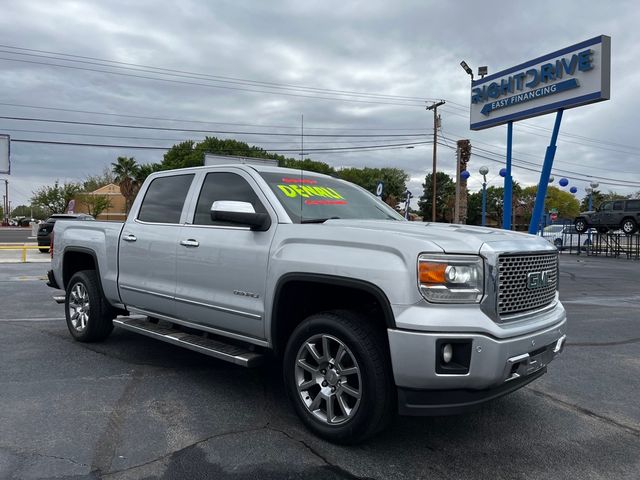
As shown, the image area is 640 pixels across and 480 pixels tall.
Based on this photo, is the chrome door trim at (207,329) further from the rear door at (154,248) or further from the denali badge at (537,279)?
the denali badge at (537,279)

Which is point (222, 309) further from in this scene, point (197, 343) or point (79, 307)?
point (79, 307)

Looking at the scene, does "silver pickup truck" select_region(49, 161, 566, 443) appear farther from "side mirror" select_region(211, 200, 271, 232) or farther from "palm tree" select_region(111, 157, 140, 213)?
"palm tree" select_region(111, 157, 140, 213)

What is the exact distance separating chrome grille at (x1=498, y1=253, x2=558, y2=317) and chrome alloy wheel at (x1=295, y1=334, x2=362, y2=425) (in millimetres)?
1046

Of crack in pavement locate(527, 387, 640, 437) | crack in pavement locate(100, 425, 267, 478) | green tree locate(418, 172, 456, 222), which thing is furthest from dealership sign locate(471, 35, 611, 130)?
green tree locate(418, 172, 456, 222)

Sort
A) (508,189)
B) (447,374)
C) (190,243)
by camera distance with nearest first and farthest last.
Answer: (447,374) → (190,243) → (508,189)

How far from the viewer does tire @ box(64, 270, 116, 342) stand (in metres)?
5.86

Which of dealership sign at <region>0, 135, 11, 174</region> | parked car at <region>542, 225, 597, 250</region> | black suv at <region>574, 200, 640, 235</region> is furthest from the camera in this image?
parked car at <region>542, 225, 597, 250</region>

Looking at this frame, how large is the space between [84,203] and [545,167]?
58998mm

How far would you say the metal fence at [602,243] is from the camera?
29022mm

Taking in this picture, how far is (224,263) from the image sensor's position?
13.8 feet

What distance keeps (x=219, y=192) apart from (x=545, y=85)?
15207 mm

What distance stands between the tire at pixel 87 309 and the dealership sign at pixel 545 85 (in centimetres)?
1490

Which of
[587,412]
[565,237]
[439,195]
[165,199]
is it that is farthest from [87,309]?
[439,195]

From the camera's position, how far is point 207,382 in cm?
477
